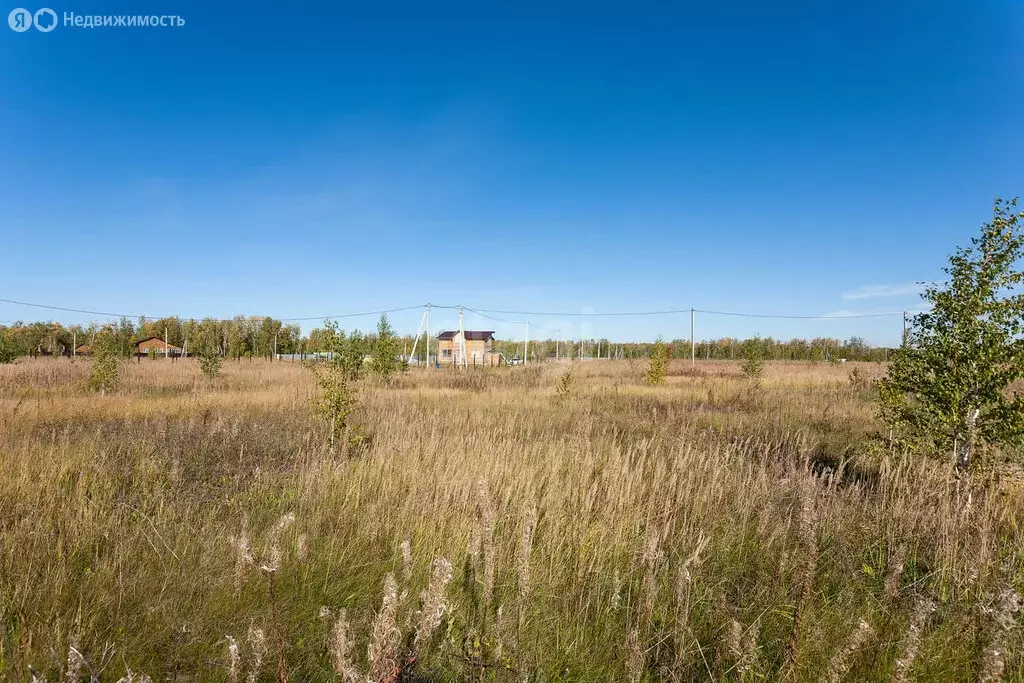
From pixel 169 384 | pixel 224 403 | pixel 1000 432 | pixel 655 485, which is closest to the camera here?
pixel 655 485

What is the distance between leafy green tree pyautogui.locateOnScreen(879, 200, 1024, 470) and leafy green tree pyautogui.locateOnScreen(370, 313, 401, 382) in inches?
748

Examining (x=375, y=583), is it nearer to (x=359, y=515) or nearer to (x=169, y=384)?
(x=359, y=515)

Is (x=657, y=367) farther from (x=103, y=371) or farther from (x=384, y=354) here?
(x=103, y=371)

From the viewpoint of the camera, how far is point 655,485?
4.70 meters

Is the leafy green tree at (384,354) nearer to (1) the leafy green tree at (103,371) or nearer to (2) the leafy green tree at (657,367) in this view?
(1) the leafy green tree at (103,371)

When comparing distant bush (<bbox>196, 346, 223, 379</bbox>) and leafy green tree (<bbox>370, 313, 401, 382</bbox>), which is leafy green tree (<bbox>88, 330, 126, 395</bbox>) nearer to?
distant bush (<bbox>196, 346, 223, 379</bbox>)

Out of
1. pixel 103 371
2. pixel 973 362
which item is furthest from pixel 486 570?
pixel 103 371

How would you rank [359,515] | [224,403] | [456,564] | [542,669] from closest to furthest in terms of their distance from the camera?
[542,669] < [456,564] < [359,515] < [224,403]

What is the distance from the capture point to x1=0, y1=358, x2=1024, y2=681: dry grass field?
2.20 m

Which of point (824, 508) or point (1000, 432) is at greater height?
point (1000, 432)

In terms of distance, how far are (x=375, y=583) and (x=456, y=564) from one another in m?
0.57

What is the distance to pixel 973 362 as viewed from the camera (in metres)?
5.23

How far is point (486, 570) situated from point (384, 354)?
22.4 meters

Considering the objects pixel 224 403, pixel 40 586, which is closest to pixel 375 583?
pixel 40 586
